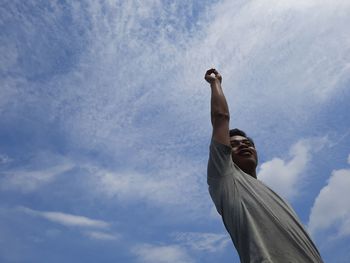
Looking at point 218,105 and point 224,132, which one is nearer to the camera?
point 224,132

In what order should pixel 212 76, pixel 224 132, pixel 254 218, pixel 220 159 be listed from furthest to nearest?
pixel 212 76 → pixel 224 132 → pixel 220 159 → pixel 254 218

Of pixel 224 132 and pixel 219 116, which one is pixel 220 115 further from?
pixel 224 132

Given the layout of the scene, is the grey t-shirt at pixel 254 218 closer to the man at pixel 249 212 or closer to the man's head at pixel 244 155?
the man at pixel 249 212

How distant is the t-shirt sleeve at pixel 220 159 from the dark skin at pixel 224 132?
0.18 feet

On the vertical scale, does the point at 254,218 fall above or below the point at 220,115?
below

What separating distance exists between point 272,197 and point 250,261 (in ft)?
3.04

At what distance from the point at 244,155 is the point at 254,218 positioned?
132cm

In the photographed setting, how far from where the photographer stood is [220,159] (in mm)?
3973

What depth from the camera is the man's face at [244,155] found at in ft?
15.7

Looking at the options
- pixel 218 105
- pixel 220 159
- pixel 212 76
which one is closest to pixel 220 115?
pixel 218 105

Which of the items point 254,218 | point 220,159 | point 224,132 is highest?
point 224,132

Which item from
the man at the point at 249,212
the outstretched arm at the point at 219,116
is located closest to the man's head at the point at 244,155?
the man at the point at 249,212

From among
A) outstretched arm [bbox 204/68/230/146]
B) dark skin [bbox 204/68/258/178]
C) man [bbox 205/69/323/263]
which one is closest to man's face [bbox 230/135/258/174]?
dark skin [bbox 204/68/258/178]

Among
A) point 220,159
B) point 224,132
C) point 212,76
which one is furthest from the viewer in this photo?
point 212,76
